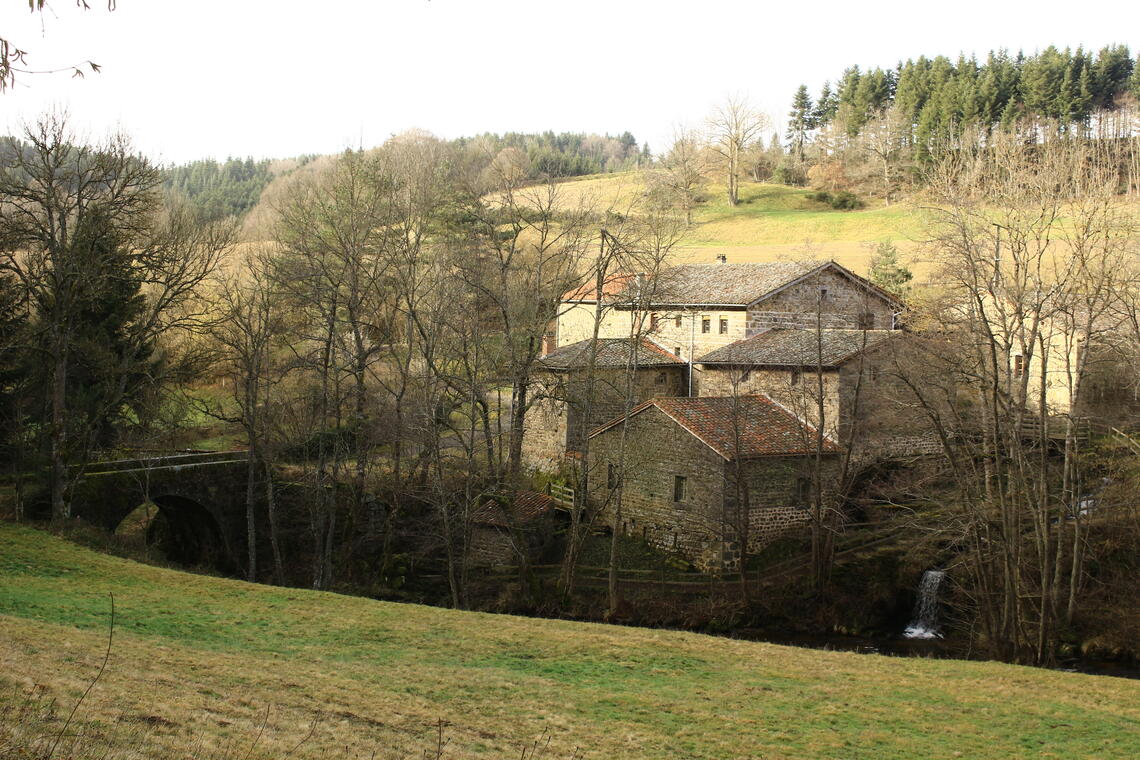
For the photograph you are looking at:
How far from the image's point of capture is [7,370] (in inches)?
935

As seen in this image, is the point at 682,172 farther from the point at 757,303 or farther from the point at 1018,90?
the point at 757,303

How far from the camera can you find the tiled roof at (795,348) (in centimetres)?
2764

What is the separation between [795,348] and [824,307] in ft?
16.9

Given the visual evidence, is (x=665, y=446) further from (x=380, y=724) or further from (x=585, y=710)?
(x=380, y=724)

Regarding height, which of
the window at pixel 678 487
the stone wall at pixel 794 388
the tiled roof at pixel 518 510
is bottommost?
the tiled roof at pixel 518 510

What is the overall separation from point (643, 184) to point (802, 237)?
1391cm

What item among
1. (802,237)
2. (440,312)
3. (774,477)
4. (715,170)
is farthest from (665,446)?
(715,170)

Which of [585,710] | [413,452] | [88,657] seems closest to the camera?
[88,657]

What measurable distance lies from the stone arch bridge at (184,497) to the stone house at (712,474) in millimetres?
11232

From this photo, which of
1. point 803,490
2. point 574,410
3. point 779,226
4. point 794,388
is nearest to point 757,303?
point 794,388

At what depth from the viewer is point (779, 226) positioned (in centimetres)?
7088

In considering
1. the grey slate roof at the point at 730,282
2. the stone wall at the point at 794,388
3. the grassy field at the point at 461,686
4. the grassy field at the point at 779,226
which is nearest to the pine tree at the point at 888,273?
the grassy field at the point at 779,226

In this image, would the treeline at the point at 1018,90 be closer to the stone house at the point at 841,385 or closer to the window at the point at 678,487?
the stone house at the point at 841,385

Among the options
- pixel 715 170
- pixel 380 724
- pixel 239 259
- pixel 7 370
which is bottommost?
pixel 380 724
